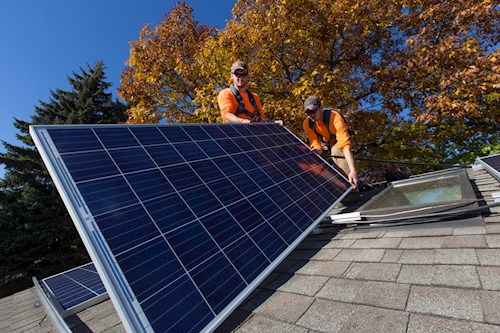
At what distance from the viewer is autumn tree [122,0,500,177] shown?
8.58 metres

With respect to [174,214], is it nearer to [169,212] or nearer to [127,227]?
[169,212]

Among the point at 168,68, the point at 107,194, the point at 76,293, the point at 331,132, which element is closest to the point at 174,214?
the point at 107,194

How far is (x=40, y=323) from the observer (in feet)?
12.4

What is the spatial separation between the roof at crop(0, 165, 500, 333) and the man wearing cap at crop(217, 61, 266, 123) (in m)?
3.26

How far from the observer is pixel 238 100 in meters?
5.52

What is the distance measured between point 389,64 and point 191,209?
11.9 m

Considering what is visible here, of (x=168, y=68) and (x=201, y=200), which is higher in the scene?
(x=168, y=68)

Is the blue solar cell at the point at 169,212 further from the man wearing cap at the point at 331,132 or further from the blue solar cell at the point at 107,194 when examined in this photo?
the man wearing cap at the point at 331,132

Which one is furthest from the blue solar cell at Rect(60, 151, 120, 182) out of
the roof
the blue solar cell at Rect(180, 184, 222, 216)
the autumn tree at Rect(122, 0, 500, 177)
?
the autumn tree at Rect(122, 0, 500, 177)

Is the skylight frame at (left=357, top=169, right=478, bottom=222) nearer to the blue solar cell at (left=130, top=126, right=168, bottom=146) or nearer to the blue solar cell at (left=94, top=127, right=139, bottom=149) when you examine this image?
the blue solar cell at (left=130, top=126, right=168, bottom=146)

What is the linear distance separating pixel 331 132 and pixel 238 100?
6.63ft

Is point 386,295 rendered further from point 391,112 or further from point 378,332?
point 391,112

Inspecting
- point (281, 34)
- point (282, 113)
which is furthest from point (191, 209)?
point (281, 34)

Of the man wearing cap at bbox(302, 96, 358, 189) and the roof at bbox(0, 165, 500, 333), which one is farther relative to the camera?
the man wearing cap at bbox(302, 96, 358, 189)
